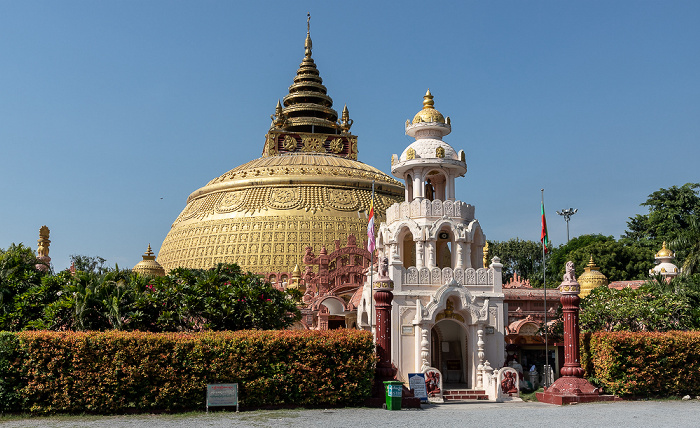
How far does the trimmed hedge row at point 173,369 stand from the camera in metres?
23.1

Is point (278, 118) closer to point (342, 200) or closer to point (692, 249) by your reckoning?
point (342, 200)

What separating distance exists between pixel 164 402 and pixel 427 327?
1107cm

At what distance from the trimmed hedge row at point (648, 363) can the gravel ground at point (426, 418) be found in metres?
1.36

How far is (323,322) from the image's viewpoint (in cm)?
4281

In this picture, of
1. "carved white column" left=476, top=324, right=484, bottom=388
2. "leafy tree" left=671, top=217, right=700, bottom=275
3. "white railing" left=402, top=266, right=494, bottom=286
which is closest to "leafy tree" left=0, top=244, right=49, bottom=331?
"white railing" left=402, top=266, right=494, bottom=286

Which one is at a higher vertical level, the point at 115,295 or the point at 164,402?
the point at 115,295

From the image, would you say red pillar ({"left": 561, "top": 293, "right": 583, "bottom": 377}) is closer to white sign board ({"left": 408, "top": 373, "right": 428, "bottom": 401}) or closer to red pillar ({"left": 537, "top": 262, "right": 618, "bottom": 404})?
red pillar ({"left": 537, "top": 262, "right": 618, "bottom": 404})

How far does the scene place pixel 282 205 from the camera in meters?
61.3

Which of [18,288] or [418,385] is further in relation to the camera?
[18,288]

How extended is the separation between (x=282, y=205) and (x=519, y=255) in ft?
114

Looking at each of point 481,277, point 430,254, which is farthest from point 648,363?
point 430,254

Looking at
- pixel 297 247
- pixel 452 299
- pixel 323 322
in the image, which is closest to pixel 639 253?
pixel 297 247

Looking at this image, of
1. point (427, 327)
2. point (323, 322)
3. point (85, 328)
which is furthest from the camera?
point (323, 322)

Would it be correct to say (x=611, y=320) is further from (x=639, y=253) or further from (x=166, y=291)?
(x=639, y=253)
